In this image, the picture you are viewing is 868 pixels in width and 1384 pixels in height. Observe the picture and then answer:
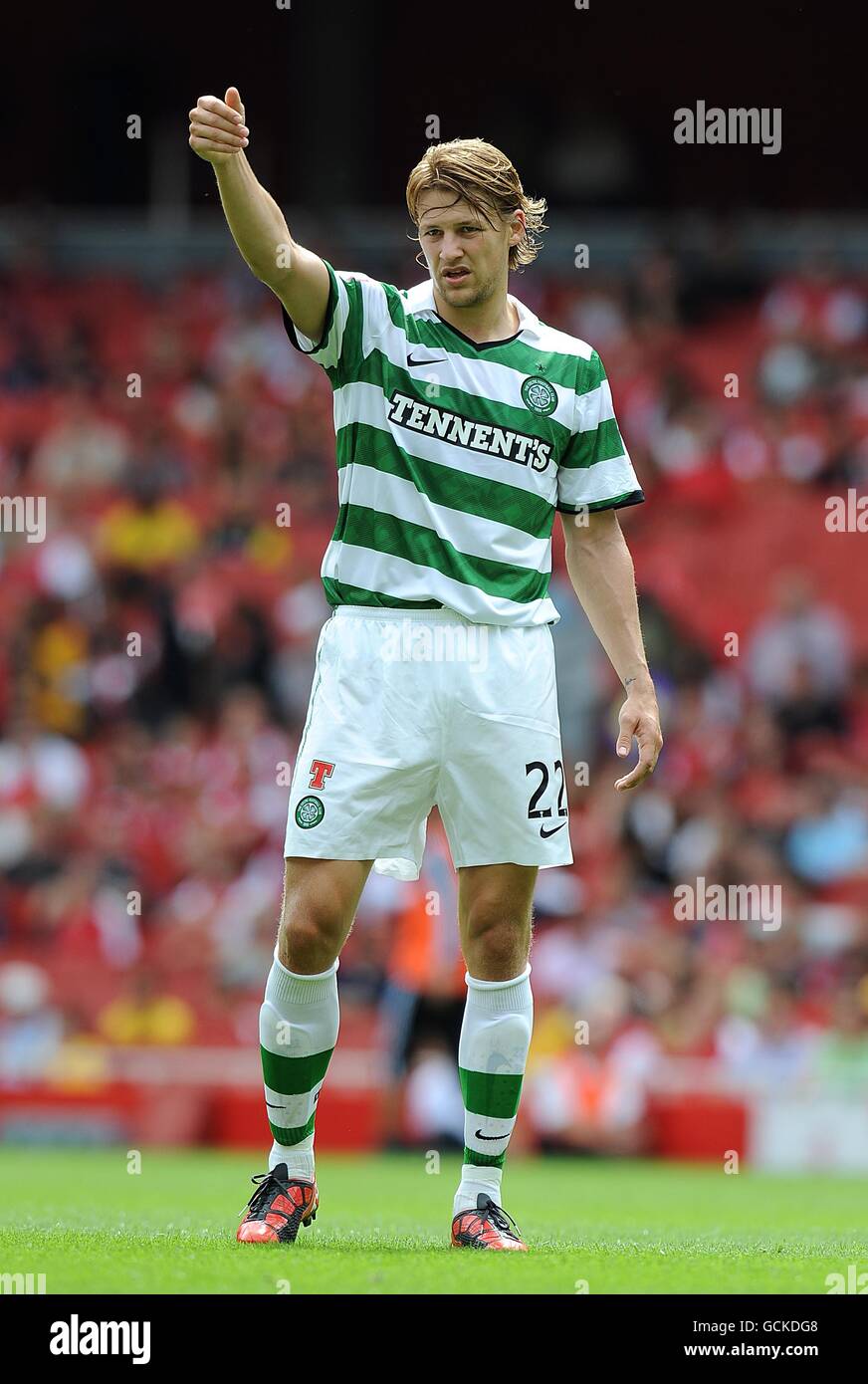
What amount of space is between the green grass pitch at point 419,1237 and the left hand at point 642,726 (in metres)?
1.27

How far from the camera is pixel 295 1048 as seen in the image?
5.28 metres

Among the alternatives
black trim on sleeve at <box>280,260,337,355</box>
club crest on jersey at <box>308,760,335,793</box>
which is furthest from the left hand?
black trim on sleeve at <box>280,260,337,355</box>

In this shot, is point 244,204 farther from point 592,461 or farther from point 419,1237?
point 419,1237

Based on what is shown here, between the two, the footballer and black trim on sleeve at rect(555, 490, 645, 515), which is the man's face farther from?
black trim on sleeve at rect(555, 490, 645, 515)

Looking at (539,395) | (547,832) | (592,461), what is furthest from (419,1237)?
(539,395)

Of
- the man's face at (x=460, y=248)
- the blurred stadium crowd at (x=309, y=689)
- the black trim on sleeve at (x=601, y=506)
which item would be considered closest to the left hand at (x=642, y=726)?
the black trim on sleeve at (x=601, y=506)

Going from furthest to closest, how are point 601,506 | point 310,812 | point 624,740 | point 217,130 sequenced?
point 601,506 < point 624,740 < point 310,812 < point 217,130

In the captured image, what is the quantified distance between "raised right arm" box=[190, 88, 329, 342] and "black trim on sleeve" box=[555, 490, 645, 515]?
3.20 ft

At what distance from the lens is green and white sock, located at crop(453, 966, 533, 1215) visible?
5.40 m

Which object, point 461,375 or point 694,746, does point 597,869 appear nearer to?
point 694,746

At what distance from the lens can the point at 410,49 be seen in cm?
2080

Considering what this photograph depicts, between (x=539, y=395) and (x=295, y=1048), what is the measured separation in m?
1.83

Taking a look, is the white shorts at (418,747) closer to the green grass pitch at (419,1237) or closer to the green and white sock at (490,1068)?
the green and white sock at (490,1068)
